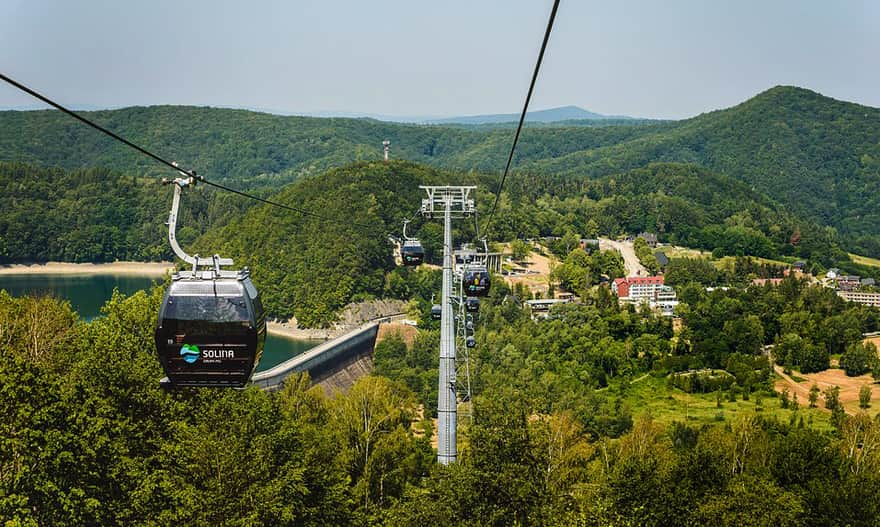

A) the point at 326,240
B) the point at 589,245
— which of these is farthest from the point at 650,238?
the point at 326,240

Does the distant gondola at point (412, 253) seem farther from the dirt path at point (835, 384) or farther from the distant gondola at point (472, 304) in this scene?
the dirt path at point (835, 384)

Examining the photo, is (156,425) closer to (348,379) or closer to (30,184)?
(348,379)

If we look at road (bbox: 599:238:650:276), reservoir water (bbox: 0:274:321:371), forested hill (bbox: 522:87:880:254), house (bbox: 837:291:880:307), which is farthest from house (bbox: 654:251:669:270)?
forested hill (bbox: 522:87:880:254)

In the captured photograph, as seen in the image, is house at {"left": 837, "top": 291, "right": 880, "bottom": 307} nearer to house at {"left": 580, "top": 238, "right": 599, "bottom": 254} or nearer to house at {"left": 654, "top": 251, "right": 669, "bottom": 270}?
house at {"left": 654, "top": 251, "right": 669, "bottom": 270}

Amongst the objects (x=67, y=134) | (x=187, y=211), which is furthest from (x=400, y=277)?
(x=67, y=134)

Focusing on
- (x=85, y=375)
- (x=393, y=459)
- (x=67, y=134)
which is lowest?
(x=393, y=459)

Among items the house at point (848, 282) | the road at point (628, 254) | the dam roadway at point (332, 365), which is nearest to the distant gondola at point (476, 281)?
the dam roadway at point (332, 365)

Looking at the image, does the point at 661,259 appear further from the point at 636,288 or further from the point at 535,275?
the point at 636,288
